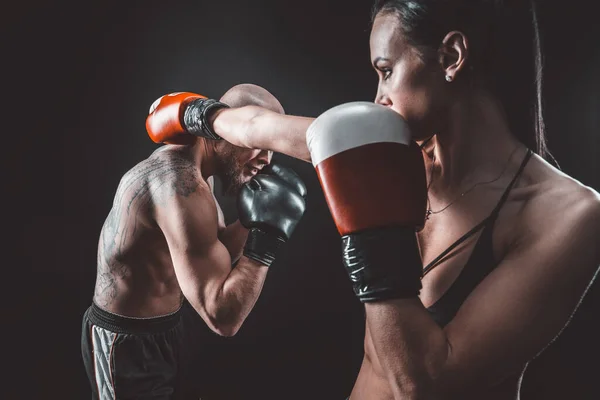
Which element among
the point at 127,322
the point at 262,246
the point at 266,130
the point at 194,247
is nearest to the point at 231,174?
the point at 262,246

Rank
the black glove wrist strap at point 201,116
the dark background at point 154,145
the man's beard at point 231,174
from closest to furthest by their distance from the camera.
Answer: the black glove wrist strap at point 201,116 < the man's beard at point 231,174 < the dark background at point 154,145

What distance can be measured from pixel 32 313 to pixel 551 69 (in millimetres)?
3172

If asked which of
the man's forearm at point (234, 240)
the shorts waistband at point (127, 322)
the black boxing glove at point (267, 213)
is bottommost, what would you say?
the shorts waistband at point (127, 322)

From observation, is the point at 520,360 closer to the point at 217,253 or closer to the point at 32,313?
the point at 217,253

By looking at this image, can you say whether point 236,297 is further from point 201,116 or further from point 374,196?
point 374,196

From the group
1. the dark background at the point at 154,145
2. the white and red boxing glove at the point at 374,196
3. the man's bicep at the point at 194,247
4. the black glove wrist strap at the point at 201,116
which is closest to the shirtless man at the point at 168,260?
the man's bicep at the point at 194,247

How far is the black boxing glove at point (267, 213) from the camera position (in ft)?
5.56

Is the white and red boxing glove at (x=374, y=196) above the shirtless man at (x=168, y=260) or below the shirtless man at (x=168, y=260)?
above

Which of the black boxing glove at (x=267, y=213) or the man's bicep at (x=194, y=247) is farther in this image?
the black boxing glove at (x=267, y=213)

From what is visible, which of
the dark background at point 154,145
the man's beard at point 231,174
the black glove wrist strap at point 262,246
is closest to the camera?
the black glove wrist strap at point 262,246

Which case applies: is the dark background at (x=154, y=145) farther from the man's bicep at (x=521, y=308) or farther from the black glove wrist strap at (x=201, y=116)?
the man's bicep at (x=521, y=308)

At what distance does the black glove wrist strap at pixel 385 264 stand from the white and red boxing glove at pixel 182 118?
26.4 inches

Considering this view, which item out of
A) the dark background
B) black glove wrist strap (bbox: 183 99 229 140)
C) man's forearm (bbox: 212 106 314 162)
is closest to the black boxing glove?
black glove wrist strap (bbox: 183 99 229 140)

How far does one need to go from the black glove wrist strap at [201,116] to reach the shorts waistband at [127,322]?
0.77m
